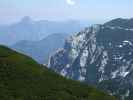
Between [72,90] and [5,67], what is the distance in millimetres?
33324

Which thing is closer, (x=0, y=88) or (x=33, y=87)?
(x=0, y=88)

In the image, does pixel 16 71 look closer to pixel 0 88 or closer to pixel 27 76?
pixel 27 76

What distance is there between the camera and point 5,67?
198000mm

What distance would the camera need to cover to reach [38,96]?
16262 centimetres

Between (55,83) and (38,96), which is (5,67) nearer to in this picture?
(55,83)

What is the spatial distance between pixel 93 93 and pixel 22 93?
39.4 m

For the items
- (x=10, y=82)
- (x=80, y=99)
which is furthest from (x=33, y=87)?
(x=80, y=99)

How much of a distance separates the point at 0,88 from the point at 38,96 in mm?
15947

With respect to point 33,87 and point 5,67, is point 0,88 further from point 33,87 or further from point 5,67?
point 5,67

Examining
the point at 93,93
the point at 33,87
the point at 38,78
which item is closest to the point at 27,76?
the point at 38,78

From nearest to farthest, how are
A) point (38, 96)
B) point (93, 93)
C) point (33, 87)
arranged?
point (38, 96) < point (33, 87) < point (93, 93)

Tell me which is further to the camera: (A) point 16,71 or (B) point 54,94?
(A) point 16,71

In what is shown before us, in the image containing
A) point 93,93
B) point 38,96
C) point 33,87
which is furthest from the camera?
point 93,93

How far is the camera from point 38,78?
650 ft
